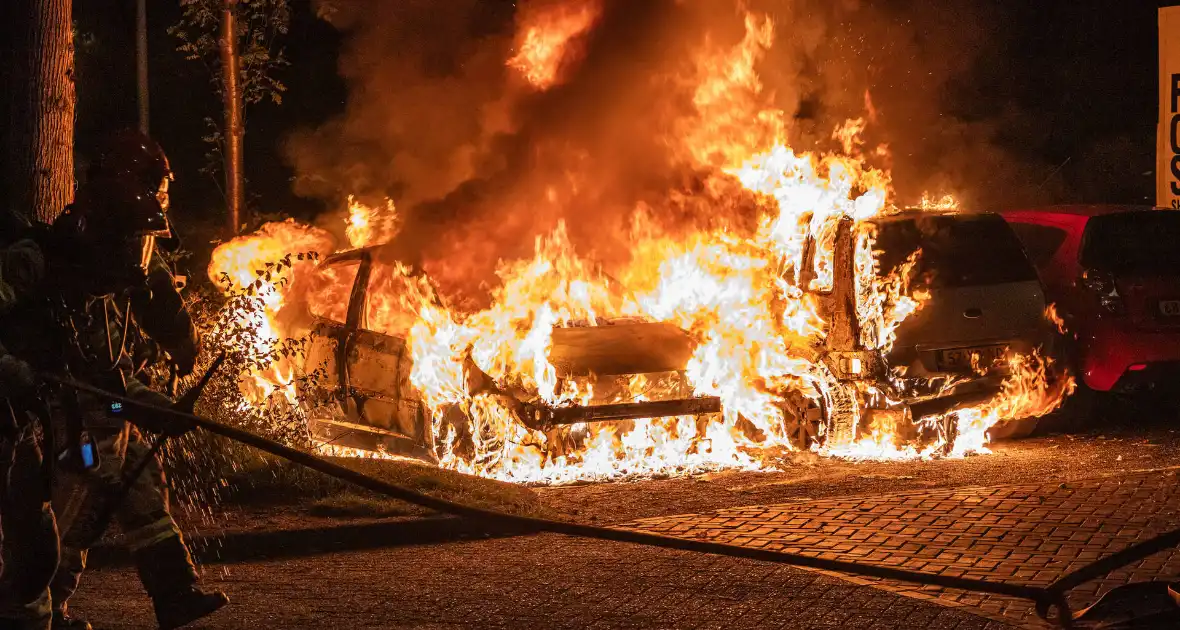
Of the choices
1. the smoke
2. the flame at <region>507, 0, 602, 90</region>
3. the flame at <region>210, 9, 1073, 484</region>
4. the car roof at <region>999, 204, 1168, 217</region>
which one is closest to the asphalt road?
the flame at <region>210, 9, 1073, 484</region>

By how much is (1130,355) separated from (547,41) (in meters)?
5.14

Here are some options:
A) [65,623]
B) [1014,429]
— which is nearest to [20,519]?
[65,623]

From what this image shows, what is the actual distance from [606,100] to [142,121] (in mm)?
4749

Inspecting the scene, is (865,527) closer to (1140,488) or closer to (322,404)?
(1140,488)

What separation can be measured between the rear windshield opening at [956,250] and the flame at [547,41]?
2.84m

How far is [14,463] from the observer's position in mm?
4977

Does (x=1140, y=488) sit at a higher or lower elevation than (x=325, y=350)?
lower

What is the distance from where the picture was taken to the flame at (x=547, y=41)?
34.1 feet

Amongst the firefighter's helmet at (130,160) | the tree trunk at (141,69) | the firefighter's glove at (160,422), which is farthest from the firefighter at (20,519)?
the tree trunk at (141,69)

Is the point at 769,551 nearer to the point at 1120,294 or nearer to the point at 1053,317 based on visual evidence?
the point at 1053,317

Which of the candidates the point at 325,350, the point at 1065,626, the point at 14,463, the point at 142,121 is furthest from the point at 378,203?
the point at 1065,626

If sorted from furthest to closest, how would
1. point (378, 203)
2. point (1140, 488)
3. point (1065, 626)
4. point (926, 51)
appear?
point (926, 51) → point (378, 203) → point (1140, 488) → point (1065, 626)

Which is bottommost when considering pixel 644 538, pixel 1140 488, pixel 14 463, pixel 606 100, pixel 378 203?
pixel 1140 488

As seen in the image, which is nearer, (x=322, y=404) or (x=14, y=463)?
(x=14, y=463)
